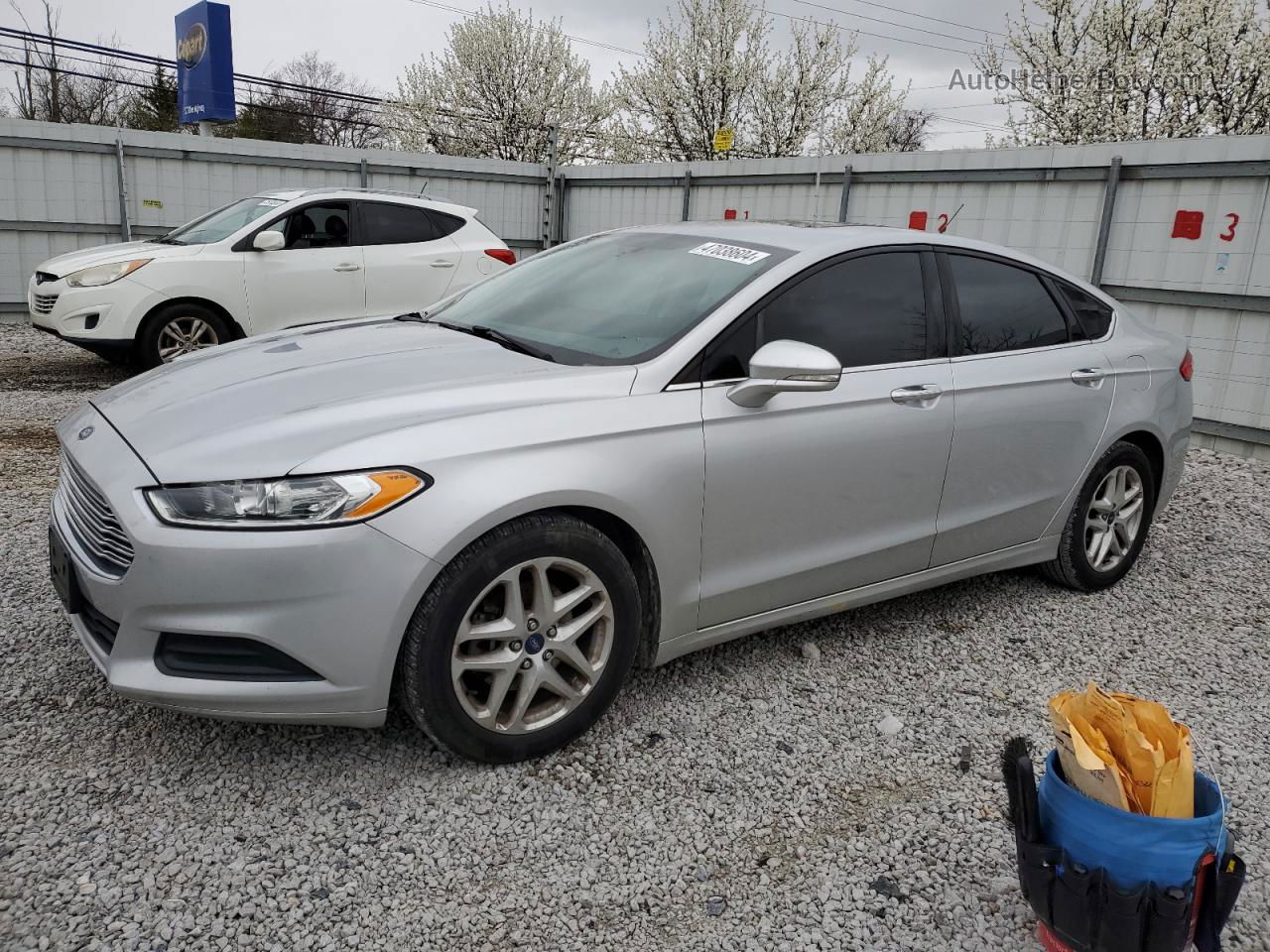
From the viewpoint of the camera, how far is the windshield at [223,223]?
8.21 meters

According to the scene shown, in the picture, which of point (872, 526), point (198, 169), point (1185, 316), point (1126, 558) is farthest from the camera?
point (198, 169)

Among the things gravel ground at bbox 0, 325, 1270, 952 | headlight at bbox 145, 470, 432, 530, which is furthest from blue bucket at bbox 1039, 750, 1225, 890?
headlight at bbox 145, 470, 432, 530

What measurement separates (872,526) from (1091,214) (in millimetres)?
6474

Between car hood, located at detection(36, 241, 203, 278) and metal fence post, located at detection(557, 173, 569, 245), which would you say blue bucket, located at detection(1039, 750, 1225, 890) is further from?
metal fence post, located at detection(557, 173, 569, 245)

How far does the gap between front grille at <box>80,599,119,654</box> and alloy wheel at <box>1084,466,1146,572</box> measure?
3689mm

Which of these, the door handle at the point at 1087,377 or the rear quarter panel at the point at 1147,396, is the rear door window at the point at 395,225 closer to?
the rear quarter panel at the point at 1147,396

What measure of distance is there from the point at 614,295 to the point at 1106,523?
98.2 inches

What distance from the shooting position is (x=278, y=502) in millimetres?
2379

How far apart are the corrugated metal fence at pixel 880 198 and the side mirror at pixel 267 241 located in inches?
203

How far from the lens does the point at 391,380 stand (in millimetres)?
2822

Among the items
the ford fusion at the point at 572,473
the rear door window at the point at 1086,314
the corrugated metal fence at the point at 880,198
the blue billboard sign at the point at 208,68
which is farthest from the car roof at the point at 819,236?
the blue billboard sign at the point at 208,68

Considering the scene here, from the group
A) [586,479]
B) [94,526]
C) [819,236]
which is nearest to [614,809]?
[586,479]

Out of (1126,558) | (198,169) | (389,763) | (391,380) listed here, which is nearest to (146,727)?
(389,763)

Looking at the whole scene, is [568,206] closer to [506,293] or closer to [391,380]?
[506,293]
